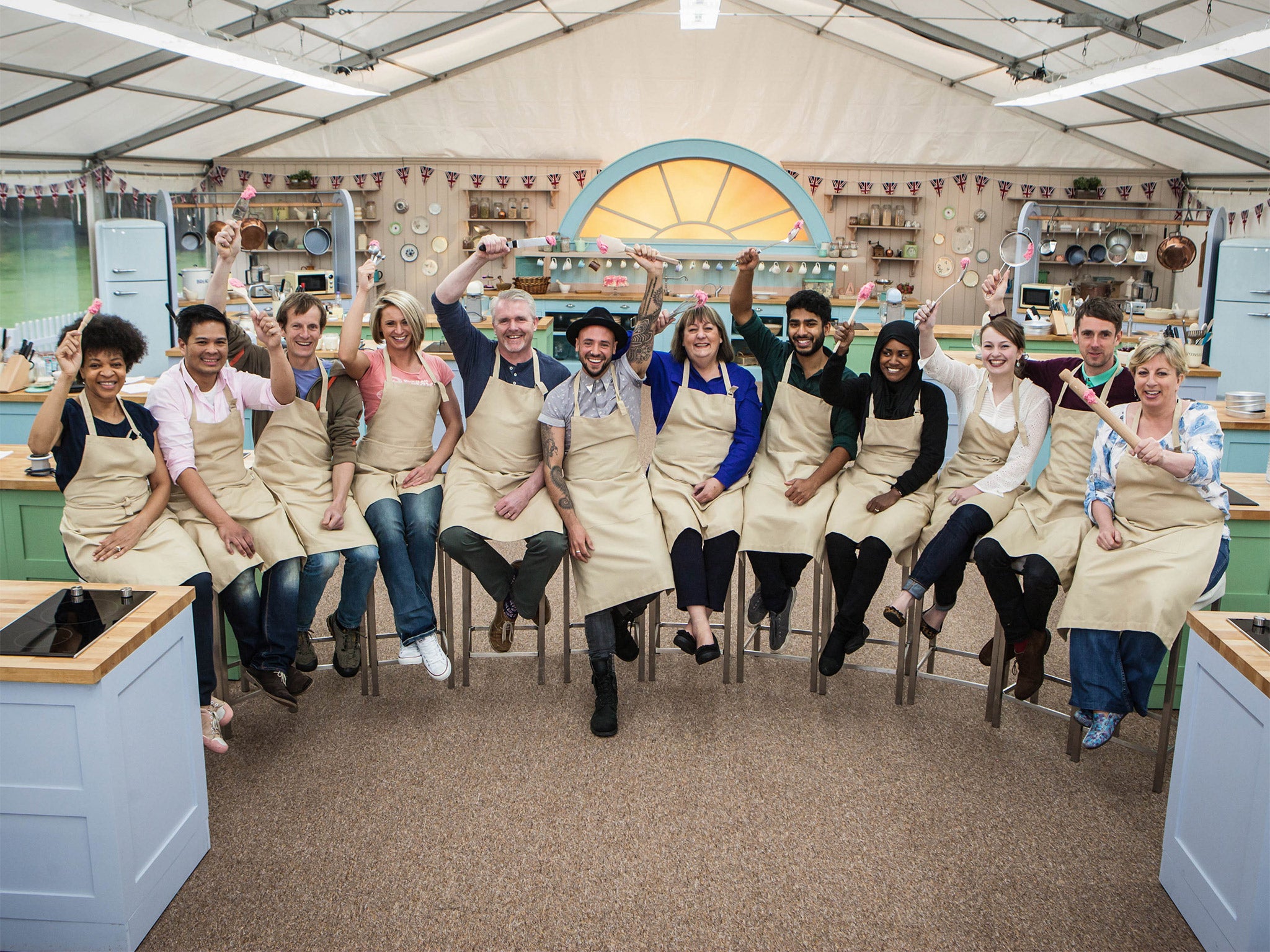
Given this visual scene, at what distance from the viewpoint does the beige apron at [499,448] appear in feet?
11.6

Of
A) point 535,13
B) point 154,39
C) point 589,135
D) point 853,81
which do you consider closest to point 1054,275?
point 853,81

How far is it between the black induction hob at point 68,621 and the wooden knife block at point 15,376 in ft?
10.6

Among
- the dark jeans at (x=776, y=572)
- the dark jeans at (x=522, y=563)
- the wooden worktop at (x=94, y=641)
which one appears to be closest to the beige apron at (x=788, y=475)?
the dark jeans at (x=776, y=572)

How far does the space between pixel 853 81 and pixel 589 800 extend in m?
10.2

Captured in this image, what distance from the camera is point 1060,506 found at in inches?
132

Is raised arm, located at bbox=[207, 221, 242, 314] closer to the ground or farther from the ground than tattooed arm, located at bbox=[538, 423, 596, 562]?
farther from the ground

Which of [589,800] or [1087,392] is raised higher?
[1087,392]

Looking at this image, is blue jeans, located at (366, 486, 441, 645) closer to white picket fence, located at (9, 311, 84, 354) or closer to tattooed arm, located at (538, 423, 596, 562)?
tattooed arm, located at (538, 423, 596, 562)

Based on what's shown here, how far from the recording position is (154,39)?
564 centimetres

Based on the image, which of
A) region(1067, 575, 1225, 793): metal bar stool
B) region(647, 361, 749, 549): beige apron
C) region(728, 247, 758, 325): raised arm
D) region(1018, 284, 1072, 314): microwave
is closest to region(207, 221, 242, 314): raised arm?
region(647, 361, 749, 549): beige apron

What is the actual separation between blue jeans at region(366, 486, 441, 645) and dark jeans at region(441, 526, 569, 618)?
9 cm

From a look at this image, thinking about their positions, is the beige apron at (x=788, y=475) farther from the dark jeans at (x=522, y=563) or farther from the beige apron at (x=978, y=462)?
the dark jeans at (x=522, y=563)

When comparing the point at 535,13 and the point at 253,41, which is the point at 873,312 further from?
the point at 253,41

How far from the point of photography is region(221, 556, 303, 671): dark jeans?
318cm
